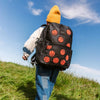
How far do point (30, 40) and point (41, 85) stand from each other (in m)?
0.80

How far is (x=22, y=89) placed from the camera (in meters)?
4.45

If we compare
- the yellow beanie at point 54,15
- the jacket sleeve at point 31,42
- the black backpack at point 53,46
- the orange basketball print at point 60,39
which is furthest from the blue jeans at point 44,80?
the yellow beanie at point 54,15

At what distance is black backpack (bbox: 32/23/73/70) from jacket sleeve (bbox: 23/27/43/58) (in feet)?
0.35

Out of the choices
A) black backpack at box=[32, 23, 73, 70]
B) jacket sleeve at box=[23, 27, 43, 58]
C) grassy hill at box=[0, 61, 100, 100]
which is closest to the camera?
black backpack at box=[32, 23, 73, 70]

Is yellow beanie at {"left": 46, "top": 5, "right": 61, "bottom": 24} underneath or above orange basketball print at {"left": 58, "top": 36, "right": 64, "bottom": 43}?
above

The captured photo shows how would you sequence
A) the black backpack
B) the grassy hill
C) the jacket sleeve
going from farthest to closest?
the grassy hill, the jacket sleeve, the black backpack

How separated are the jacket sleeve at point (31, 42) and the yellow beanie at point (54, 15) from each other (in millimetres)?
252

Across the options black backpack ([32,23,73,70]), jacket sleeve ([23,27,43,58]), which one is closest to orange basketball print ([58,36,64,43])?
black backpack ([32,23,73,70])

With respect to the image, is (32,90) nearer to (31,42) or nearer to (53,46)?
(31,42)

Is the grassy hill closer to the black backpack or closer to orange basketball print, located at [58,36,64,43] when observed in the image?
the black backpack

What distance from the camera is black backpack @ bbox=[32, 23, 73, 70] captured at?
2.69 meters

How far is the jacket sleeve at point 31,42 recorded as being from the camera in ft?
9.42

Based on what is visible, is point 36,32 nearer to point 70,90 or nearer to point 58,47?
point 58,47

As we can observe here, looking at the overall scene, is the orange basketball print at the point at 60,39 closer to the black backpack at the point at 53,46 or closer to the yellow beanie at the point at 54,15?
the black backpack at the point at 53,46
